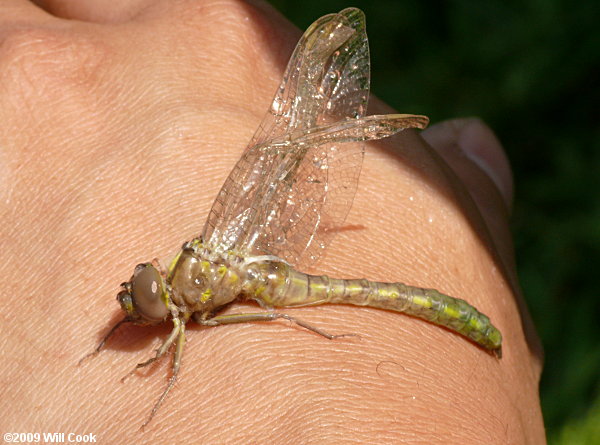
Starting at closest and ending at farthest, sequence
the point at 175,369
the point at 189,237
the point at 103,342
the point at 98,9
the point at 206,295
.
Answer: the point at 175,369, the point at 103,342, the point at 206,295, the point at 189,237, the point at 98,9

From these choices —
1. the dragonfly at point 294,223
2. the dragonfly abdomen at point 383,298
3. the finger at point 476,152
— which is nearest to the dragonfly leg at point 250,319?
the dragonfly at point 294,223

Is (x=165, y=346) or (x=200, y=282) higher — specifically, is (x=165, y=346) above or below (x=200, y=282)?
below

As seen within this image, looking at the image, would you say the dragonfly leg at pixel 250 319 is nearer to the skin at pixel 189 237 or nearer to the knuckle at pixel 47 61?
the skin at pixel 189 237

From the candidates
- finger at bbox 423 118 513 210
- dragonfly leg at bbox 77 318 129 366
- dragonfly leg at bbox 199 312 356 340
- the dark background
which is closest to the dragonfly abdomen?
dragonfly leg at bbox 199 312 356 340

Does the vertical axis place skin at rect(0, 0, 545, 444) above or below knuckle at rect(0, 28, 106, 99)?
below

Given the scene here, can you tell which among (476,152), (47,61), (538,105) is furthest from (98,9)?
(538,105)

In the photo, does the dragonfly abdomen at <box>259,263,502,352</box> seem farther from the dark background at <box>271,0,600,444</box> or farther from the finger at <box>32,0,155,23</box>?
the dark background at <box>271,0,600,444</box>

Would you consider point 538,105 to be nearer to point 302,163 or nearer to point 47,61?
point 302,163
